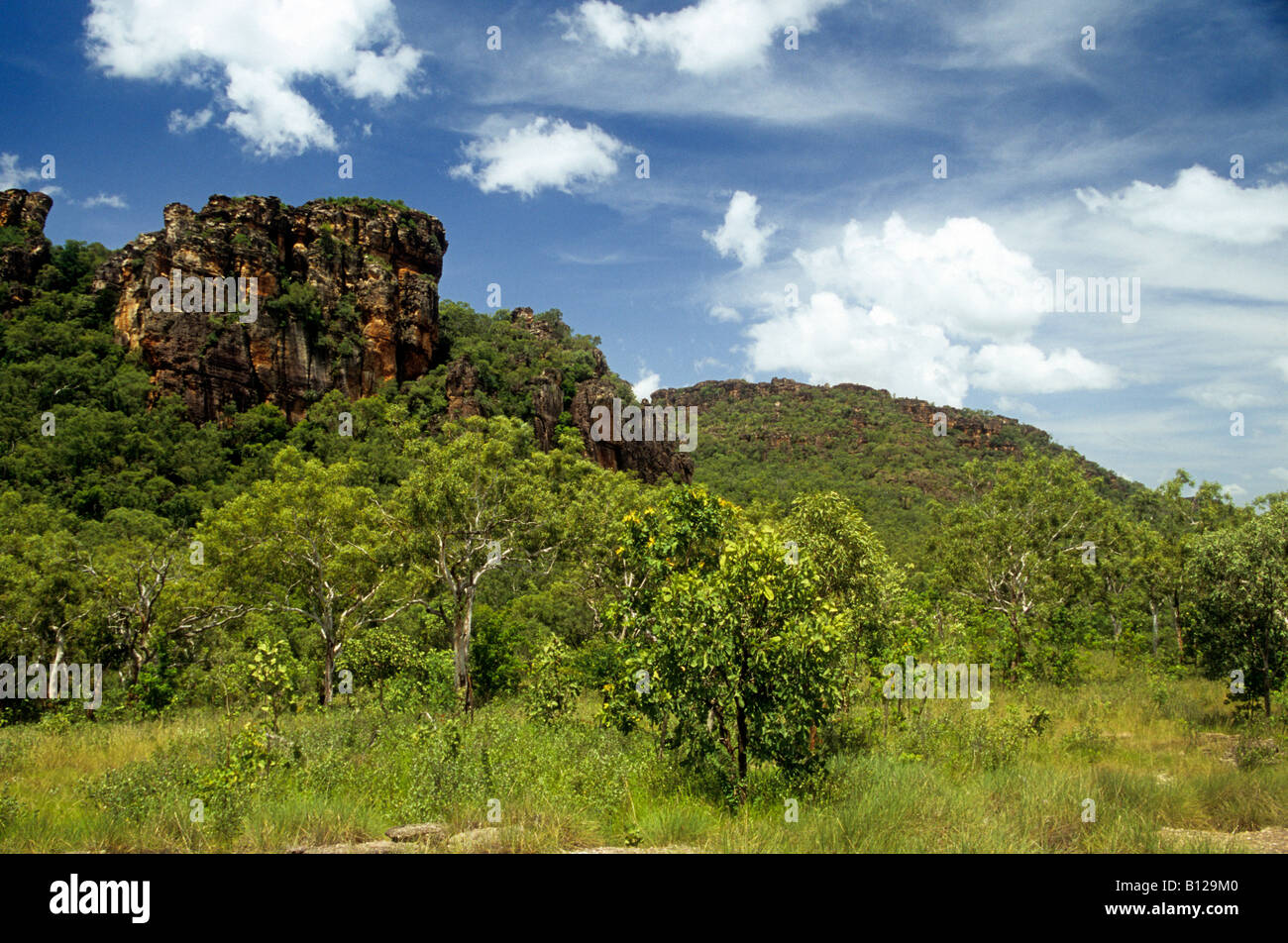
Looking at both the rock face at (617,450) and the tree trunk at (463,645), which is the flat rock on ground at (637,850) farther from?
the rock face at (617,450)

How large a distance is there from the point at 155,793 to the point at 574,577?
1688 cm

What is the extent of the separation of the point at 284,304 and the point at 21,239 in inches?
985

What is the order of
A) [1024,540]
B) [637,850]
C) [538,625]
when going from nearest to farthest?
1. [637,850]
2. [538,625]
3. [1024,540]

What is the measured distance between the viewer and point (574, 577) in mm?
23109

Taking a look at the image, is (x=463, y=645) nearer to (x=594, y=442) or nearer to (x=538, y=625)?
(x=538, y=625)

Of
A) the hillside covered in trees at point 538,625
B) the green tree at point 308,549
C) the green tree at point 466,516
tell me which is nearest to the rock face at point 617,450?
the hillside covered in trees at point 538,625

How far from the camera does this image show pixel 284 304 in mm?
55094

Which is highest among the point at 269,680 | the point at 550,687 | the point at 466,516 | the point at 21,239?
the point at 21,239

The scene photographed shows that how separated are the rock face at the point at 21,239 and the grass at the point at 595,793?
6369cm

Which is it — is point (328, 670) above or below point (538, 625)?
below

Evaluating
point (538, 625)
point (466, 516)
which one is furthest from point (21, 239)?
point (466, 516)

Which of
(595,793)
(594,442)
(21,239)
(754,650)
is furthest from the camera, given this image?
(594,442)

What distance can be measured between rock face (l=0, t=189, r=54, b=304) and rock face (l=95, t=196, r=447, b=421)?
19.0 feet
